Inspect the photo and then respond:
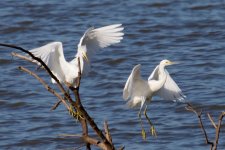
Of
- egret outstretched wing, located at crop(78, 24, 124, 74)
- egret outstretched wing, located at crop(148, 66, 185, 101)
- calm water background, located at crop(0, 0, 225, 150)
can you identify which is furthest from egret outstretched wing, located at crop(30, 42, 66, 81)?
egret outstretched wing, located at crop(148, 66, 185, 101)

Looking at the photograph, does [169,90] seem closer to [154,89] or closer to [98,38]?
[154,89]

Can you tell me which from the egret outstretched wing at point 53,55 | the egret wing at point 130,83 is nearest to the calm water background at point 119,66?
the egret outstretched wing at point 53,55

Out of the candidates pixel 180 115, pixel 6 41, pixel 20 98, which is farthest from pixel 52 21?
pixel 180 115

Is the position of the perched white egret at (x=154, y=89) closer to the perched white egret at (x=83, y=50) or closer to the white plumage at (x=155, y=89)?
the white plumage at (x=155, y=89)

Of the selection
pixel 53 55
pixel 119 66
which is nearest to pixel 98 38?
pixel 53 55

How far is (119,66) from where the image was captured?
11.1 metres

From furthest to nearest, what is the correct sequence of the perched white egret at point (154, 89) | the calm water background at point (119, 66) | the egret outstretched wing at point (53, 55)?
1. the calm water background at point (119, 66)
2. the perched white egret at point (154, 89)
3. the egret outstretched wing at point (53, 55)

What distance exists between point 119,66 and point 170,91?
535cm

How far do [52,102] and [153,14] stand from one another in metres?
4.74

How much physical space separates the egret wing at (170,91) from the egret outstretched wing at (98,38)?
1.50 feet

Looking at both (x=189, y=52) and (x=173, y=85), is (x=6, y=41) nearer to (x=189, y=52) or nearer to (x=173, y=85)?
(x=189, y=52)

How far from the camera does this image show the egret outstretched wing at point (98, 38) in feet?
18.9

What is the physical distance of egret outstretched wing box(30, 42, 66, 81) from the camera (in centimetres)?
552

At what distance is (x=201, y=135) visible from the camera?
8.04 m
